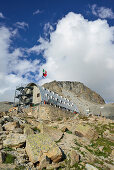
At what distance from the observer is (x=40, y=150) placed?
8594 mm

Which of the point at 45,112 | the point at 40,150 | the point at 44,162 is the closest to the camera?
the point at 44,162

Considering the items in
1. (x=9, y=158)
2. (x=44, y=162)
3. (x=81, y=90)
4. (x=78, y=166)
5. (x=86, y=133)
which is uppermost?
(x=81, y=90)

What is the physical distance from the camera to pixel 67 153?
9930 millimetres

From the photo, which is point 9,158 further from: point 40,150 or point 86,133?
point 86,133

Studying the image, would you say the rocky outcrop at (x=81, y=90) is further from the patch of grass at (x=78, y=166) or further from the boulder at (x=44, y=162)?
the boulder at (x=44, y=162)

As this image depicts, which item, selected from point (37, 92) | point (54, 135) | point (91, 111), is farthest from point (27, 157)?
point (91, 111)

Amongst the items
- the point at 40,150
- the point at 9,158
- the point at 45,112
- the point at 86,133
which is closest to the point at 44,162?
the point at 40,150

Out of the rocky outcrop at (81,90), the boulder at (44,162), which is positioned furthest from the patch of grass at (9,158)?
the rocky outcrop at (81,90)

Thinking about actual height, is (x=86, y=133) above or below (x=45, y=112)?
below

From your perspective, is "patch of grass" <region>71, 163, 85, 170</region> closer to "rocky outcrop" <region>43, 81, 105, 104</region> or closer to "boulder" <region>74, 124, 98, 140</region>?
"boulder" <region>74, 124, 98, 140</region>

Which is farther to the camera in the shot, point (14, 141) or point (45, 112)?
point (45, 112)

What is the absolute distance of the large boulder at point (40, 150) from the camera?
8211mm

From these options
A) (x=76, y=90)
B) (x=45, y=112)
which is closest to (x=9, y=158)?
(x=45, y=112)

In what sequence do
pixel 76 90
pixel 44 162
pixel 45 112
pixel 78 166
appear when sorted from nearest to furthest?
pixel 44 162, pixel 78 166, pixel 45 112, pixel 76 90
